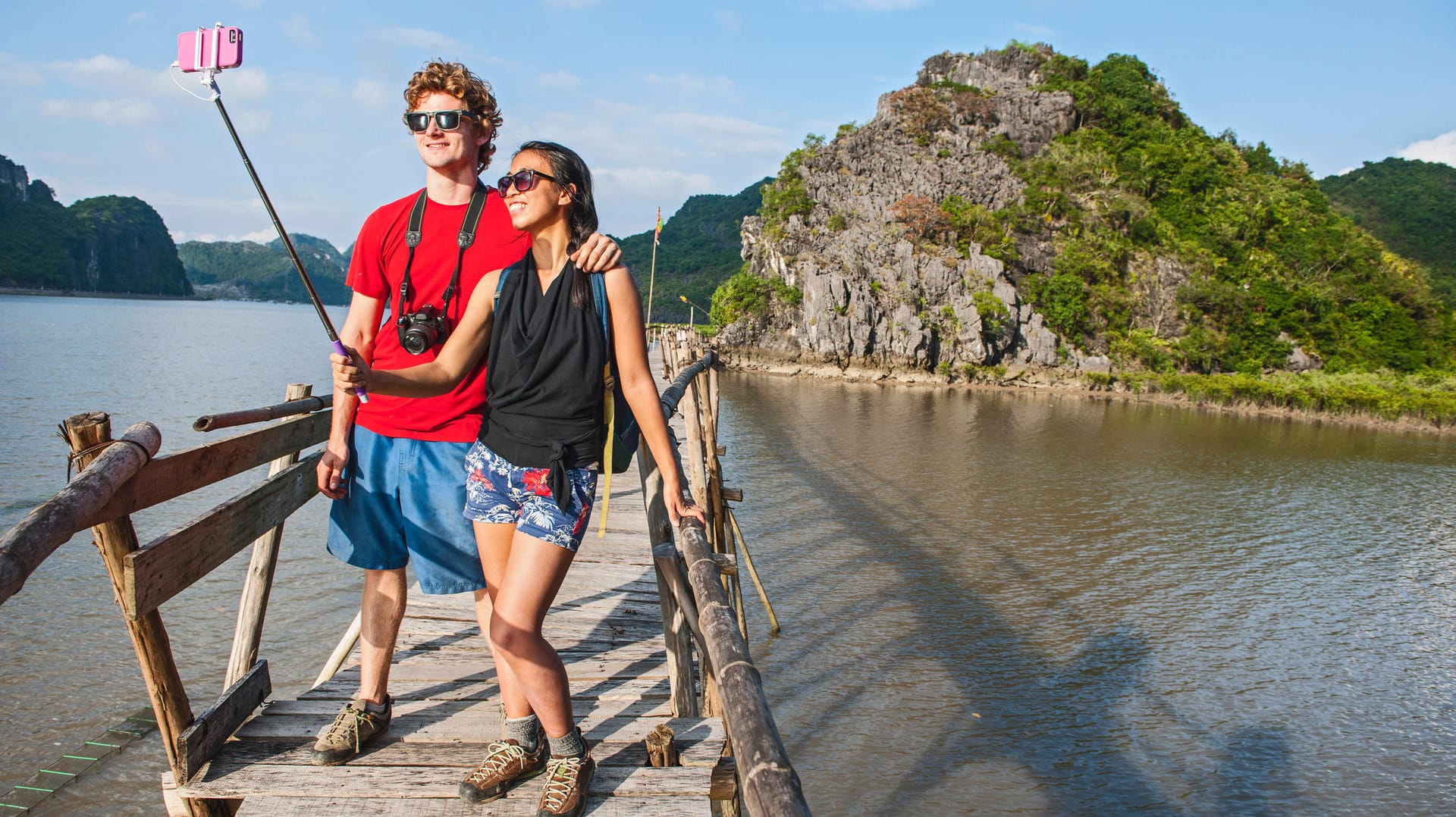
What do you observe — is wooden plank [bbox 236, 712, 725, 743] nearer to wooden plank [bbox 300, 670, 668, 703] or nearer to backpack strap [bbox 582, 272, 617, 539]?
wooden plank [bbox 300, 670, 668, 703]

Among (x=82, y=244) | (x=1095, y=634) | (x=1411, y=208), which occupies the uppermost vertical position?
(x=1411, y=208)

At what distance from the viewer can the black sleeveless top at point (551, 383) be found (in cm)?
235

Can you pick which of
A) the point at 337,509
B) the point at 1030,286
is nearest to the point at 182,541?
the point at 337,509

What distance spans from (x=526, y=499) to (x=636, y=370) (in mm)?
505

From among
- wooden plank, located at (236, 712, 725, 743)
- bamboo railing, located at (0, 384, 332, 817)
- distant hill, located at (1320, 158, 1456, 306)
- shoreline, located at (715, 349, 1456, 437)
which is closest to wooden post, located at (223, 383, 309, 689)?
bamboo railing, located at (0, 384, 332, 817)

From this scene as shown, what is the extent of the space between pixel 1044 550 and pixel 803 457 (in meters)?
6.80

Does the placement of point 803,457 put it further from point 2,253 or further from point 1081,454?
point 2,253

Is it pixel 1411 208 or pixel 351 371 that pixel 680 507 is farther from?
pixel 1411 208

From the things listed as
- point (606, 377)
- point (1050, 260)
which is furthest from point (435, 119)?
point (1050, 260)

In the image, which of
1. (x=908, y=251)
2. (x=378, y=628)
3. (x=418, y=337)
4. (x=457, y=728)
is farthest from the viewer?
(x=908, y=251)

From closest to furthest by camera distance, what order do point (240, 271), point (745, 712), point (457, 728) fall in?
point (745, 712) < point (457, 728) < point (240, 271)

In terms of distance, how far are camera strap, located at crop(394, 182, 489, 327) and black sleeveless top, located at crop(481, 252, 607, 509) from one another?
0.40m

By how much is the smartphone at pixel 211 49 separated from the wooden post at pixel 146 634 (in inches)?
41.7

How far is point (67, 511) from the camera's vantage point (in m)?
1.86
